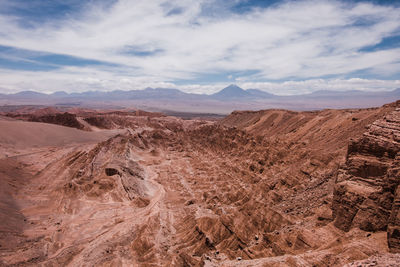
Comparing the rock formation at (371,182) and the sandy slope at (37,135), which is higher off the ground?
the rock formation at (371,182)

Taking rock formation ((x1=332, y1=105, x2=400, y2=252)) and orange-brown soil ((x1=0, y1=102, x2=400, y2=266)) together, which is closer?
rock formation ((x1=332, y1=105, x2=400, y2=252))

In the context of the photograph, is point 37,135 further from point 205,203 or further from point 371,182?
point 371,182

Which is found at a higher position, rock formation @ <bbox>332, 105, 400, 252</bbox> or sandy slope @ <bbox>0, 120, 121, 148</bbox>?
rock formation @ <bbox>332, 105, 400, 252</bbox>

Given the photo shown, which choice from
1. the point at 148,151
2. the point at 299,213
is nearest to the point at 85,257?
the point at 299,213

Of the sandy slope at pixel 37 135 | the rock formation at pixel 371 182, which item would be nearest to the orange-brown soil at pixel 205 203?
the rock formation at pixel 371 182

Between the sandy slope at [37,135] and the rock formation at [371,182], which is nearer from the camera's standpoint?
the rock formation at [371,182]

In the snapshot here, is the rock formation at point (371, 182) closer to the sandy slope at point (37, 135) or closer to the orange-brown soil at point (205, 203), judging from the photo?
the orange-brown soil at point (205, 203)

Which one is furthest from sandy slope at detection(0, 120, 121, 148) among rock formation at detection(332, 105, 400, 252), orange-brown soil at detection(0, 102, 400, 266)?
rock formation at detection(332, 105, 400, 252)

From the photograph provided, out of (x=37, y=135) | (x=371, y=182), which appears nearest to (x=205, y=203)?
(x=371, y=182)

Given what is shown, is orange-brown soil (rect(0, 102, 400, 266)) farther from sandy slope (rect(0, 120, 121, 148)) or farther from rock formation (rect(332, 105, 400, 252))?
sandy slope (rect(0, 120, 121, 148))
